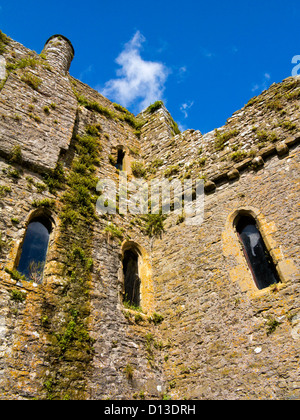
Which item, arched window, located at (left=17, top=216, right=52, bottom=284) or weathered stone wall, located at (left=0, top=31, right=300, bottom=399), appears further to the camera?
arched window, located at (left=17, top=216, right=52, bottom=284)

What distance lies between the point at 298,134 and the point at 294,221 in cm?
210

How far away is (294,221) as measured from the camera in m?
6.45

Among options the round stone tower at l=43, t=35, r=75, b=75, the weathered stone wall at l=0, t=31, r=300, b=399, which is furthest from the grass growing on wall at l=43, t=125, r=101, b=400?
the round stone tower at l=43, t=35, r=75, b=75

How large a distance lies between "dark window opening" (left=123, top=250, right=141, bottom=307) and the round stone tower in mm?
6775

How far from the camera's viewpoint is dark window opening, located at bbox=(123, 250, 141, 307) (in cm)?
796

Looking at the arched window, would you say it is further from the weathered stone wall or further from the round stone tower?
the round stone tower

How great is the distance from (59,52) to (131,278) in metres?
8.69

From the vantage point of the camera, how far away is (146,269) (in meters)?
8.49

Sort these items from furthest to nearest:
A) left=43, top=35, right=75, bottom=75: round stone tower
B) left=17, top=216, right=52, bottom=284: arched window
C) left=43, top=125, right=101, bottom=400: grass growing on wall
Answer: left=43, top=35, right=75, bottom=75: round stone tower, left=17, top=216, right=52, bottom=284: arched window, left=43, top=125, right=101, bottom=400: grass growing on wall

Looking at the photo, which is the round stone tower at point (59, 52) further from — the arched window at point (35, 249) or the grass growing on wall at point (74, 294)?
the arched window at point (35, 249)

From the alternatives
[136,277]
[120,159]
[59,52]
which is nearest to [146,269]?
[136,277]

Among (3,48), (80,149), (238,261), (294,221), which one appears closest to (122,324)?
(238,261)

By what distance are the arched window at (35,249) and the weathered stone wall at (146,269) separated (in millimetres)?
161

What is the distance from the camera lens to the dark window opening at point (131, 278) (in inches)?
313
